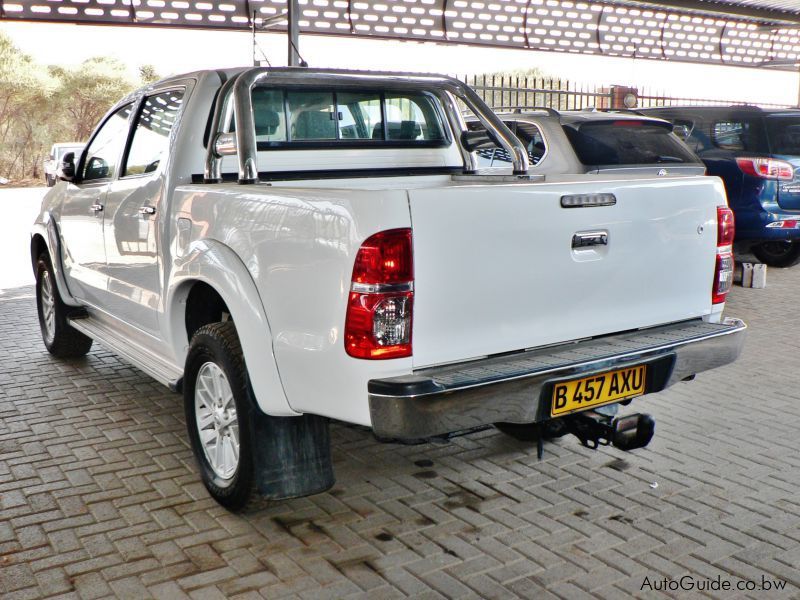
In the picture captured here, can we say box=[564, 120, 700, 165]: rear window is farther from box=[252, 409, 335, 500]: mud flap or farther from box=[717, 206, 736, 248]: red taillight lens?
box=[252, 409, 335, 500]: mud flap

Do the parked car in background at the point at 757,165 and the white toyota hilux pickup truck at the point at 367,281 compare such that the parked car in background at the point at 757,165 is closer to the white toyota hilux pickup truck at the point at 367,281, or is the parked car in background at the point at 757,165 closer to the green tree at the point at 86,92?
the white toyota hilux pickup truck at the point at 367,281

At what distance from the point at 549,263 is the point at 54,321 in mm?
4270

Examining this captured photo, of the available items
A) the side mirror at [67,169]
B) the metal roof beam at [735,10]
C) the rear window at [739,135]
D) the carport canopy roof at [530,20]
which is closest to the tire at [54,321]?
the side mirror at [67,169]

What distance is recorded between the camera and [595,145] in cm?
819

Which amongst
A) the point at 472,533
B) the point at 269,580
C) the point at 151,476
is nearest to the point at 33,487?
the point at 151,476

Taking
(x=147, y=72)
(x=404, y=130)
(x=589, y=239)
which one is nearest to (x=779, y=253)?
(x=404, y=130)

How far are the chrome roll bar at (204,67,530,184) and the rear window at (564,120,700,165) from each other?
325cm

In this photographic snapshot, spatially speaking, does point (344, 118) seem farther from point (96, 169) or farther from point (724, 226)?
point (724, 226)

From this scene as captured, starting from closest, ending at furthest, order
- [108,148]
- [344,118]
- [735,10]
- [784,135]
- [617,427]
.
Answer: [617,427], [344,118], [108,148], [784,135], [735,10]

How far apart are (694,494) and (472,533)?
111cm

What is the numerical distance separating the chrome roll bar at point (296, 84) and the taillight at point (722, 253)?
1265mm

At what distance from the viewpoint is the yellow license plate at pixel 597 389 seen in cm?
320

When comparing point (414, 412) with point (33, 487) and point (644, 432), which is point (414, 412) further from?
point (33, 487)

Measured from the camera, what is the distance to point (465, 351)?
307 cm
